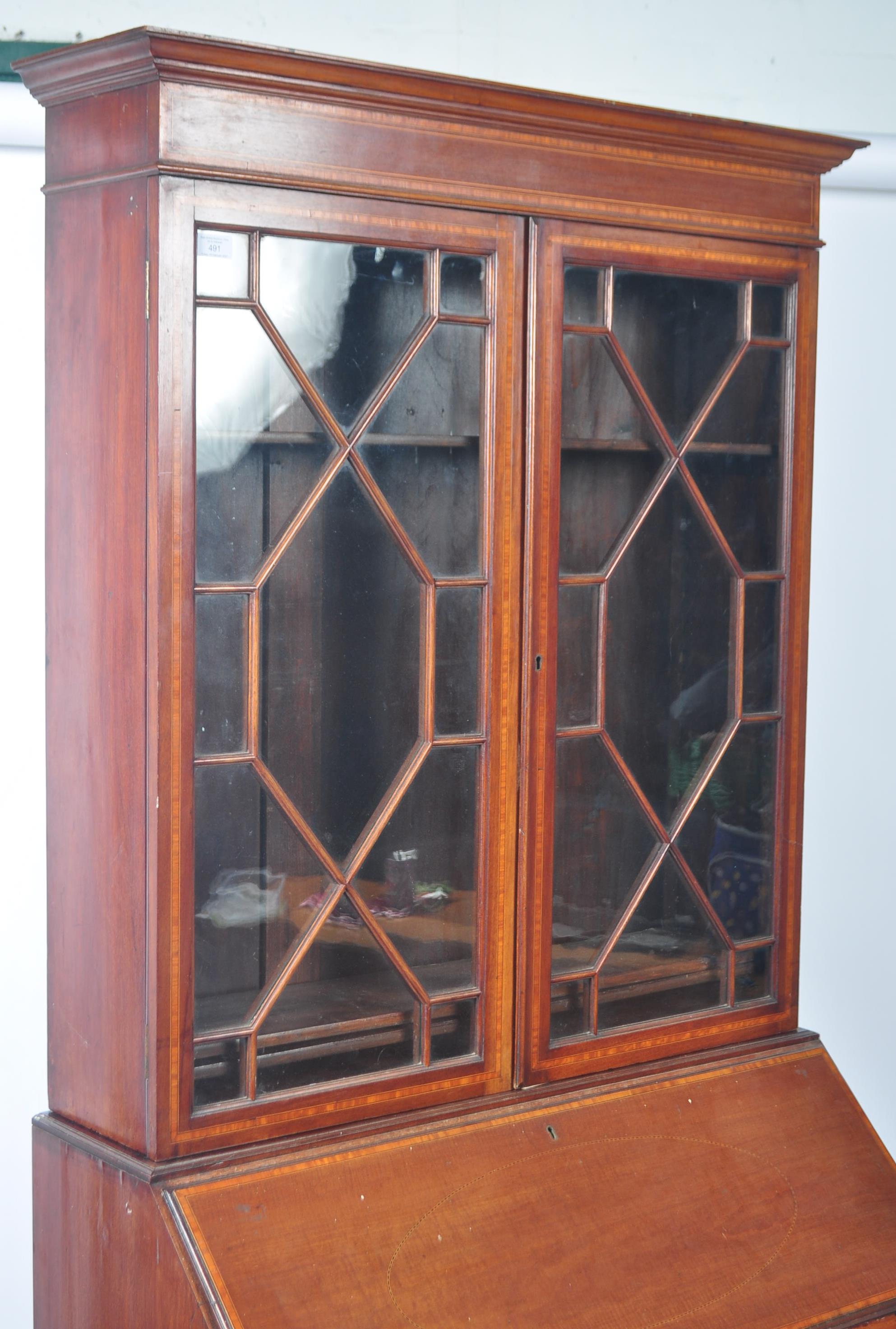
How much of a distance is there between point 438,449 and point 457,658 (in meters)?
0.25

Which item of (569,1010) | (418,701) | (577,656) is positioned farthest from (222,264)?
(569,1010)

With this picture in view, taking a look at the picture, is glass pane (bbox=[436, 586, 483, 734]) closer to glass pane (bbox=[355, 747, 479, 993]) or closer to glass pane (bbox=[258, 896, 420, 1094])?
glass pane (bbox=[355, 747, 479, 993])

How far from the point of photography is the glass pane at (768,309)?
1.79 metres

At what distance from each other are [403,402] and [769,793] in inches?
30.0

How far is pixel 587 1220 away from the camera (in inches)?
63.1

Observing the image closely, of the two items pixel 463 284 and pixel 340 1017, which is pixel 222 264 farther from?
pixel 340 1017

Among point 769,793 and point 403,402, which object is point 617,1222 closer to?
point 769,793

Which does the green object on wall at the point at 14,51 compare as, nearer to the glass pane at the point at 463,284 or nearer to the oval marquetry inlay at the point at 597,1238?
the glass pane at the point at 463,284

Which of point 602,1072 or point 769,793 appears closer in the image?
point 602,1072

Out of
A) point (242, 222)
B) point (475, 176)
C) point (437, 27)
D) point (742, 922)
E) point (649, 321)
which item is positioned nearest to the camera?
point (242, 222)

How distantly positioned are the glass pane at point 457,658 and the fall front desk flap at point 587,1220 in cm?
49

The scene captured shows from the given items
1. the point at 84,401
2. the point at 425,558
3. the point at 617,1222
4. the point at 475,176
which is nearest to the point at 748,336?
the point at 475,176

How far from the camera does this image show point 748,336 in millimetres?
1788

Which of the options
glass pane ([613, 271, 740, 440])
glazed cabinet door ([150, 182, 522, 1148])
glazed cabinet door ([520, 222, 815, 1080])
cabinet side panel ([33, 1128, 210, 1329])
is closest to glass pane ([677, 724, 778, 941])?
glazed cabinet door ([520, 222, 815, 1080])
